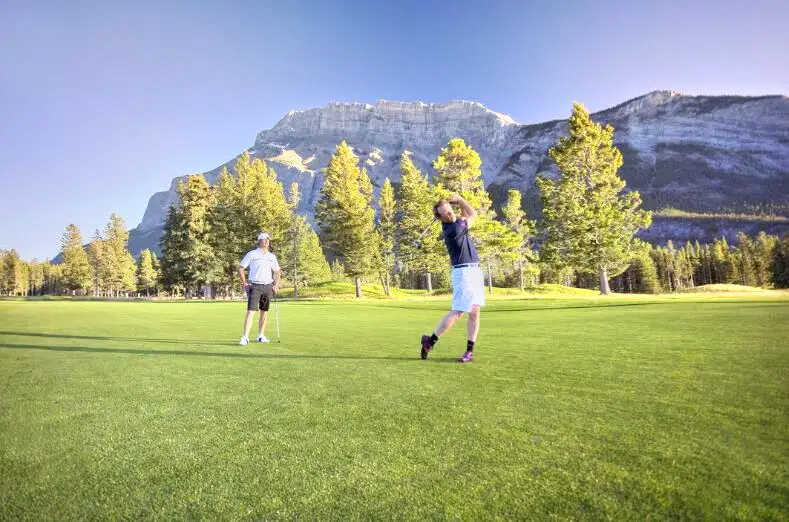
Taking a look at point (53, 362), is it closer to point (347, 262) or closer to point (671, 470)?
point (671, 470)

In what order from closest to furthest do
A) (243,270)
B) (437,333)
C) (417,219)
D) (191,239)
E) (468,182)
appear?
(437,333) < (243,270) < (468,182) < (191,239) < (417,219)

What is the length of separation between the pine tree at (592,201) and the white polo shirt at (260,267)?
93.7ft

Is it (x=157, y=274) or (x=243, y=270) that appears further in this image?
(x=157, y=274)

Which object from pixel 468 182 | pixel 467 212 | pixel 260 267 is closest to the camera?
pixel 467 212

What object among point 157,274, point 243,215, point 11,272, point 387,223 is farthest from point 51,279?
point 387,223

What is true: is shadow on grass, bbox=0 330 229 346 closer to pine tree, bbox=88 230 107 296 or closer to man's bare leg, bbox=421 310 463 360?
man's bare leg, bbox=421 310 463 360

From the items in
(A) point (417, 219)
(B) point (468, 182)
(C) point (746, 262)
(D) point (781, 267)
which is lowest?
(D) point (781, 267)

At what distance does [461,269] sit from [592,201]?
99.7 ft

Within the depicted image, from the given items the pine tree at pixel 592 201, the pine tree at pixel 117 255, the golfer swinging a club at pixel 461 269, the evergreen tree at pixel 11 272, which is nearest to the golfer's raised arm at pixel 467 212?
the golfer swinging a club at pixel 461 269

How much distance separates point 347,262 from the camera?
46688mm

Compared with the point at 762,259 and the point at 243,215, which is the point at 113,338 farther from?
the point at 762,259

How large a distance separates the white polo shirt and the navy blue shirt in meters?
4.41

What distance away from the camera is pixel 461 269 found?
6.64 m

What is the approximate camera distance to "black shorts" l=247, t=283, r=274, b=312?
362 inches
